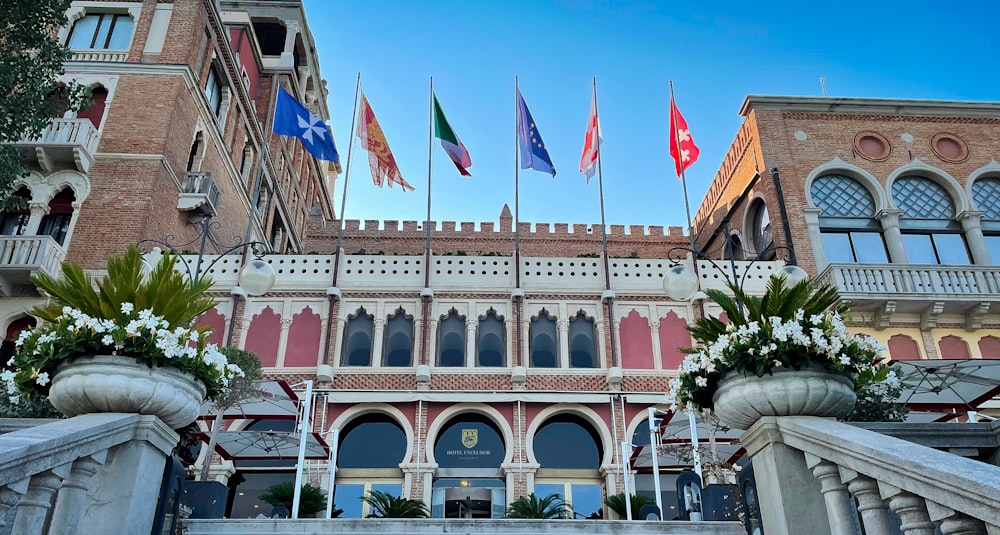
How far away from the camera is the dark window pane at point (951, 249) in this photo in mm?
24473

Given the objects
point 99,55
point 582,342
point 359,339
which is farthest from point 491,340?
point 99,55

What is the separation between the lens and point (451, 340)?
22422 mm

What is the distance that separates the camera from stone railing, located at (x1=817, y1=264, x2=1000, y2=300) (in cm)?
2219

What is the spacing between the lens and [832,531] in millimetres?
5594

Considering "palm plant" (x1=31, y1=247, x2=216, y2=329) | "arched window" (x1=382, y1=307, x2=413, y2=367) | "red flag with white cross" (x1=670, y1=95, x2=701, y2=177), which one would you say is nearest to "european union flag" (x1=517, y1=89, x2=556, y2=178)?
"red flag with white cross" (x1=670, y1=95, x2=701, y2=177)

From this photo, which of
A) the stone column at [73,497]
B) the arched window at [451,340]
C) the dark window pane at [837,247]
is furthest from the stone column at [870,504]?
the dark window pane at [837,247]

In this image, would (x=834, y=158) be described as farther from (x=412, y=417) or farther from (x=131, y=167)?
(x=131, y=167)

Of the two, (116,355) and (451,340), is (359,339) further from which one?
(116,355)

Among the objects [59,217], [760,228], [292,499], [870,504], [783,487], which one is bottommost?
[870,504]

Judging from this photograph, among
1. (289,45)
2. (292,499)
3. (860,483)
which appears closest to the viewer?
(860,483)

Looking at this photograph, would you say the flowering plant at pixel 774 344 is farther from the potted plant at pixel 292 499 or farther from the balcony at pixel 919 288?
the balcony at pixel 919 288

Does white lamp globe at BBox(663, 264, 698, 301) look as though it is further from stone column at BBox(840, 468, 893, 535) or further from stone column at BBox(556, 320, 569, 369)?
stone column at BBox(556, 320, 569, 369)

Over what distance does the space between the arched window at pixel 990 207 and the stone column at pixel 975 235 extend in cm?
25

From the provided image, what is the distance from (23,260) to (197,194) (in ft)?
17.2
